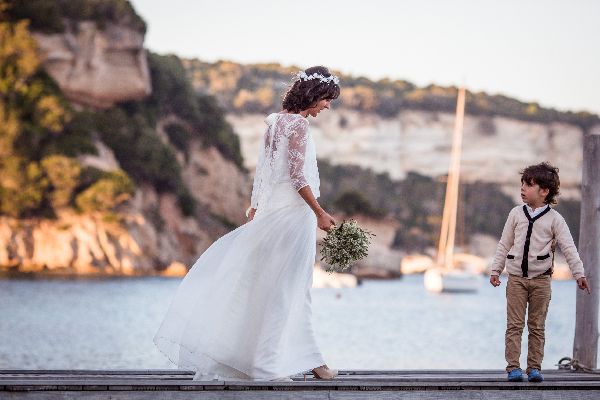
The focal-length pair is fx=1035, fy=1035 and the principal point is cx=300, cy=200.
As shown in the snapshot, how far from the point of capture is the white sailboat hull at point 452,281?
202 feet

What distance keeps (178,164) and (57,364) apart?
46905 millimetres

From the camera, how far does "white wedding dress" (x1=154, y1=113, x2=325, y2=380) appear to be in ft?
20.6

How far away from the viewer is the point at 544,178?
22.1 ft

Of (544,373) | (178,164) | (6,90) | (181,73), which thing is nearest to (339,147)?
(181,73)

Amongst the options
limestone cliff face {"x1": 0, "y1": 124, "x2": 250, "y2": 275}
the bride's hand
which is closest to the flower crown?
the bride's hand

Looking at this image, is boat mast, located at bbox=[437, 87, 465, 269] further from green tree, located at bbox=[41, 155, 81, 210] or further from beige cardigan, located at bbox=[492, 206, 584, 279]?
beige cardigan, located at bbox=[492, 206, 584, 279]

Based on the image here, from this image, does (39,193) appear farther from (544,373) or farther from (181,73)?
(544,373)

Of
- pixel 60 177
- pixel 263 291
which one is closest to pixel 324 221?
pixel 263 291

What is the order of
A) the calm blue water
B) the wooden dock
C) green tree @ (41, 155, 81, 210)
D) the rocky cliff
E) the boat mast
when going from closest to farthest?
the wooden dock < the calm blue water < the rocky cliff < green tree @ (41, 155, 81, 210) < the boat mast

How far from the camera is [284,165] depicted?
6465 mm

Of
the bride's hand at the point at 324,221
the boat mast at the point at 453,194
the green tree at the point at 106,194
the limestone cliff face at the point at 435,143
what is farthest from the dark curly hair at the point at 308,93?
the limestone cliff face at the point at 435,143

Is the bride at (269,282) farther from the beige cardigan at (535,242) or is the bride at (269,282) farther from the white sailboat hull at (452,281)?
the white sailboat hull at (452,281)

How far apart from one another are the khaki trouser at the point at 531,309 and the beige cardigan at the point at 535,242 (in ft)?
Answer: 0.21

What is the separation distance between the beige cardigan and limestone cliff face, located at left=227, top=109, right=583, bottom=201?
11585 cm
